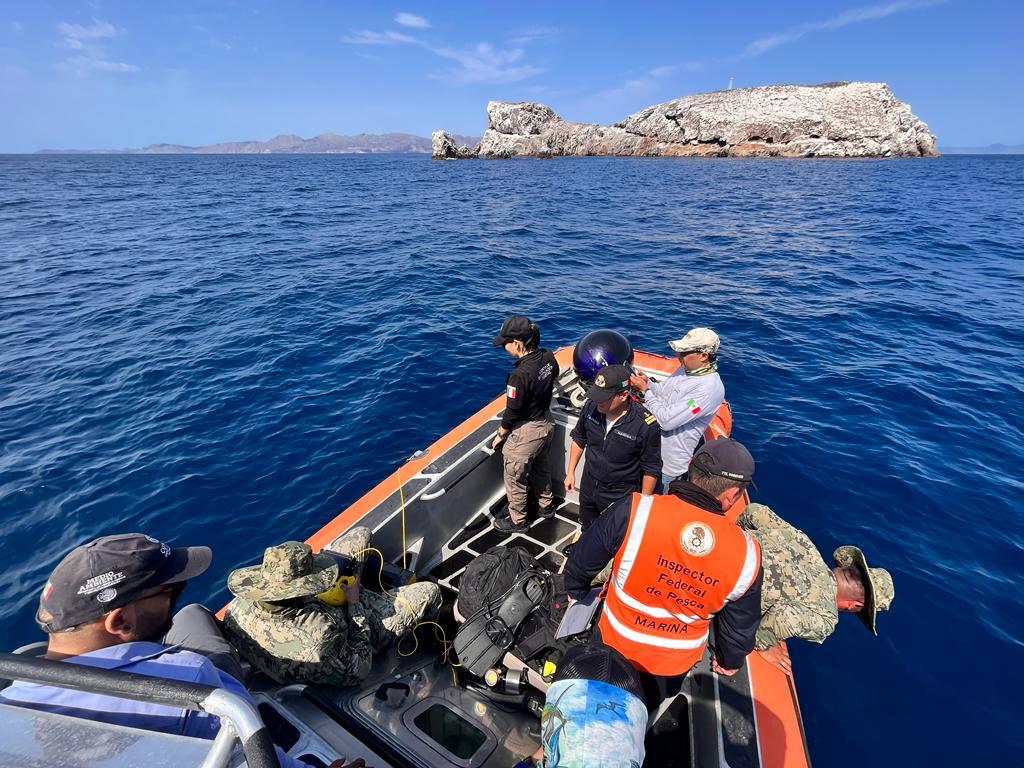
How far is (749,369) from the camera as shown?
9.21 metres

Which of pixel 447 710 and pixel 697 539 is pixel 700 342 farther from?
pixel 447 710

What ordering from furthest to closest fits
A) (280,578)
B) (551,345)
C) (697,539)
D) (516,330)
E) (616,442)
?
(551,345) < (516,330) < (616,442) < (280,578) < (697,539)

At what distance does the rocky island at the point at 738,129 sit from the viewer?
80.1m

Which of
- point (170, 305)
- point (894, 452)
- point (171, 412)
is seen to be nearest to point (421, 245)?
point (170, 305)

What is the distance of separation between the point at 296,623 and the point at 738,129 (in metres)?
102

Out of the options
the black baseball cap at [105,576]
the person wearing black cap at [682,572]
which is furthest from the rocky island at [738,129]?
the black baseball cap at [105,576]

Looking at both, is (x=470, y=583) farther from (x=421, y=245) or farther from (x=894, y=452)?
(x=421, y=245)

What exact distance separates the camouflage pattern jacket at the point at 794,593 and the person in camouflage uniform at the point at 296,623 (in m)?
2.48

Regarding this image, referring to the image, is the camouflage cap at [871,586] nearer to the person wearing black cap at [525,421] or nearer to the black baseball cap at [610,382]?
the black baseball cap at [610,382]

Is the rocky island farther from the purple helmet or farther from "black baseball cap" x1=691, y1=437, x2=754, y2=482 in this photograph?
"black baseball cap" x1=691, y1=437, x2=754, y2=482

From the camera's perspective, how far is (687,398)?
11.8 ft

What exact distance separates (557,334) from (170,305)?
10534mm

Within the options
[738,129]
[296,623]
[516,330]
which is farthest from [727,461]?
[738,129]

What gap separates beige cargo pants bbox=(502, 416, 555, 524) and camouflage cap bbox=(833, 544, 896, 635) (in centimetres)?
251
